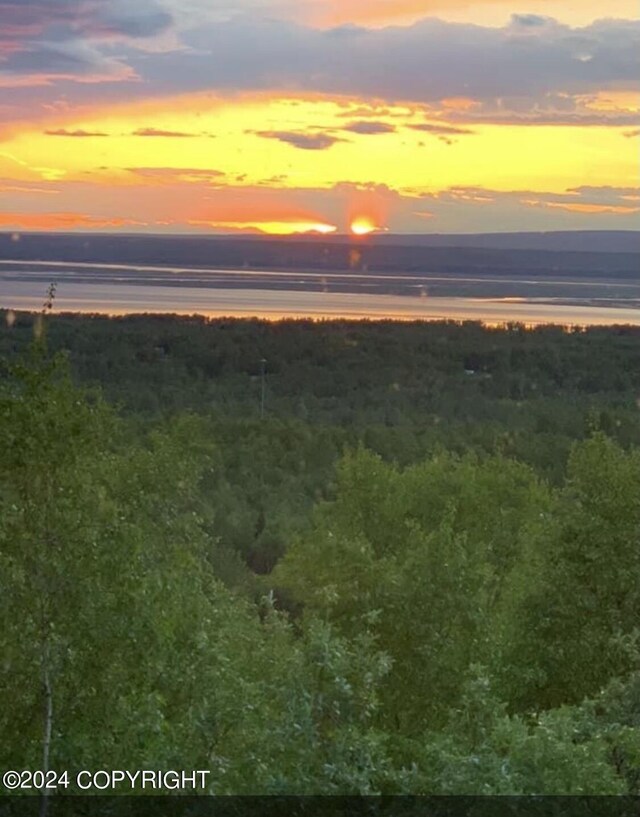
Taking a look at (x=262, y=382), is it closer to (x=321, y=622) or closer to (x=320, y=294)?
(x=320, y=294)

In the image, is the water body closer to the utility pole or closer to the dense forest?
the utility pole

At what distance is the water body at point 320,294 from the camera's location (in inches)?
4653

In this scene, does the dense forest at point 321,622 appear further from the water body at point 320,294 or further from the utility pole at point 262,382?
the water body at point 320,294

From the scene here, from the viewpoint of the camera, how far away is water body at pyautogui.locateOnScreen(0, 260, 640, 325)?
118188 millimetres

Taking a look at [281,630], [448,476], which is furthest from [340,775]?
[448,476]

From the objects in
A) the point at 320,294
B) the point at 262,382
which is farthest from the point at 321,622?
the point at 320,294

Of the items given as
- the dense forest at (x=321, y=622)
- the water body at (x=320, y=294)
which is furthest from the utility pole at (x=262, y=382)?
the dense forest at (x=321, y=622)

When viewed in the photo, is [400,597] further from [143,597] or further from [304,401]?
[304,401]

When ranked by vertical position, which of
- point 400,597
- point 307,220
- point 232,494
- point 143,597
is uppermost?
point 307,220

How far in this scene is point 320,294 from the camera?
145m

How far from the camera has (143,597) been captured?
11.1m

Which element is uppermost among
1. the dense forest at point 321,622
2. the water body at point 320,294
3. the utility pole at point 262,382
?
the water body at point 320,294

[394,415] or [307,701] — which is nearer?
[307,701]

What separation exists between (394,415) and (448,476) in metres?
48.1
